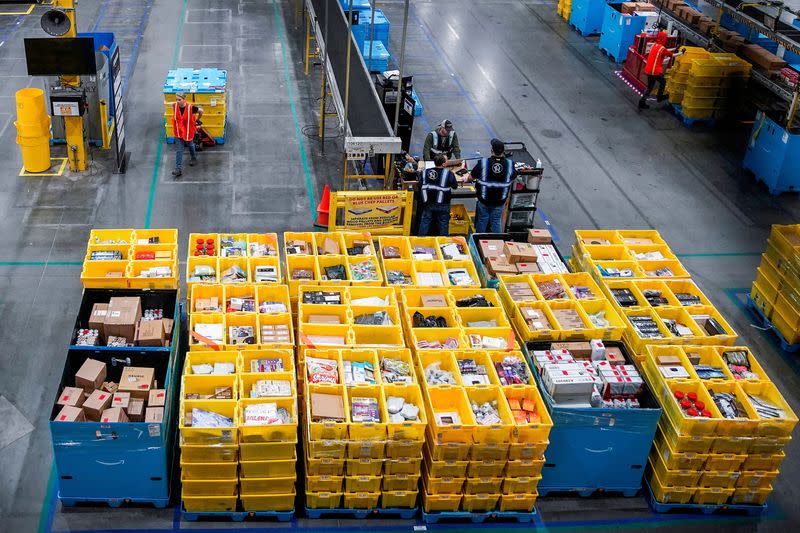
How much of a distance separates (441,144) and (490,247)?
3.19m

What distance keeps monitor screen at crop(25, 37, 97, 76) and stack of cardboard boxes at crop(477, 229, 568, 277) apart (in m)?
7.57

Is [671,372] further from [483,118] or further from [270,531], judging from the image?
[483,118]

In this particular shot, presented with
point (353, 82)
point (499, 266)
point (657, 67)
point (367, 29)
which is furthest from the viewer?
point (367, 29)

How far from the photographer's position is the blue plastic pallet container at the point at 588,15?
24.5 metres

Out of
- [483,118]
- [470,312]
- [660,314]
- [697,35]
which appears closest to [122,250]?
[470,312]

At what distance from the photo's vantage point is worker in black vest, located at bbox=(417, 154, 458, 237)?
13000 millimetres

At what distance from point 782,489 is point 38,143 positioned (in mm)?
13133

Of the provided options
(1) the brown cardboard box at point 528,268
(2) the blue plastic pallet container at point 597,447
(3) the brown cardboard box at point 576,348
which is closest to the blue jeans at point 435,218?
(1) the brown cardboard box at point 528,268

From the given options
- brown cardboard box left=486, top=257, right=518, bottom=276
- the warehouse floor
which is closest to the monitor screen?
the warehouse floor

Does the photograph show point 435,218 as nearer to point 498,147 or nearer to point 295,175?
point 498,147

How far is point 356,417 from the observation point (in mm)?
8836

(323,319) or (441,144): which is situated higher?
(441,144)

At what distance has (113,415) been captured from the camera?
9000 mm

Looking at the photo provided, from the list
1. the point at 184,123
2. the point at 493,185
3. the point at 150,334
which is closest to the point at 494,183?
the point at 493,185
